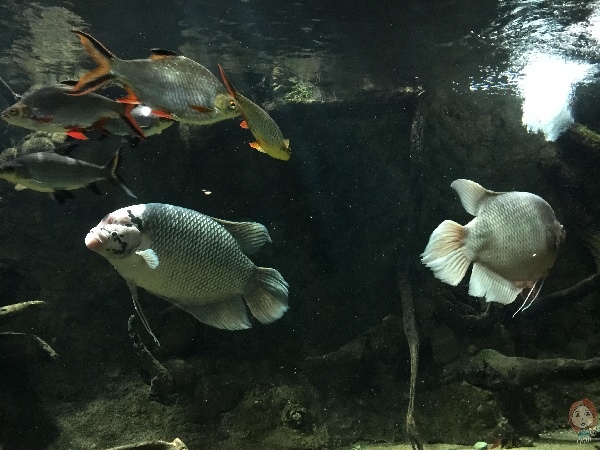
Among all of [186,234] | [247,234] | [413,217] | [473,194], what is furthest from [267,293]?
[413,217]

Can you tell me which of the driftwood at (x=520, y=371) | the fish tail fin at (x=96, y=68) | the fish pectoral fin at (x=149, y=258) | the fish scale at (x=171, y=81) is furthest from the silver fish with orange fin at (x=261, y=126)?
the driftwood at (x=520, y=371)

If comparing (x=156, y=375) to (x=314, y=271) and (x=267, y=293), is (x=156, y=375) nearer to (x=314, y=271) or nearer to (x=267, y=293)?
(x=314, y=271)

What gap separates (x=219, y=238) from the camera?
8.18 feet

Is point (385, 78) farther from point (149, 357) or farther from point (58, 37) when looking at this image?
point (149, 357)

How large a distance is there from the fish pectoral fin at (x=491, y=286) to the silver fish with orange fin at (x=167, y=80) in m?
1.86

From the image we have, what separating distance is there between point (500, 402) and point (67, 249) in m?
6.91

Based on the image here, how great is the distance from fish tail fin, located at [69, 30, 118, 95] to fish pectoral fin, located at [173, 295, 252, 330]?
144 centimetres

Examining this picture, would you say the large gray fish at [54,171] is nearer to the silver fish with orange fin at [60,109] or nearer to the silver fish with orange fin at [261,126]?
the silver fish with orange fin at [60,109]

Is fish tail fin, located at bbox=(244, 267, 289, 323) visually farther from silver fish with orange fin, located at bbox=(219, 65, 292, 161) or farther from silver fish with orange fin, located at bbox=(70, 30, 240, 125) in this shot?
silver fish with orange fin, located at bbox=(70, 30, 240, 125)

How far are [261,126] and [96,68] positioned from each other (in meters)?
1.02

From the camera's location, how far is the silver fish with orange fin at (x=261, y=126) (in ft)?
7.91

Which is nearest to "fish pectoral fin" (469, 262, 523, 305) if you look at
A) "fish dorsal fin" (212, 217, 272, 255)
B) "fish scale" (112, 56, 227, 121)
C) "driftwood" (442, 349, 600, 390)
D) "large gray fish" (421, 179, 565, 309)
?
"large gray fish" (421, 179, 565, 309)

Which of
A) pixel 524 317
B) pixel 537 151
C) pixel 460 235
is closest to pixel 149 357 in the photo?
pixel 460 235

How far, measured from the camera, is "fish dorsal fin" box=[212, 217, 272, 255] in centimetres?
268
